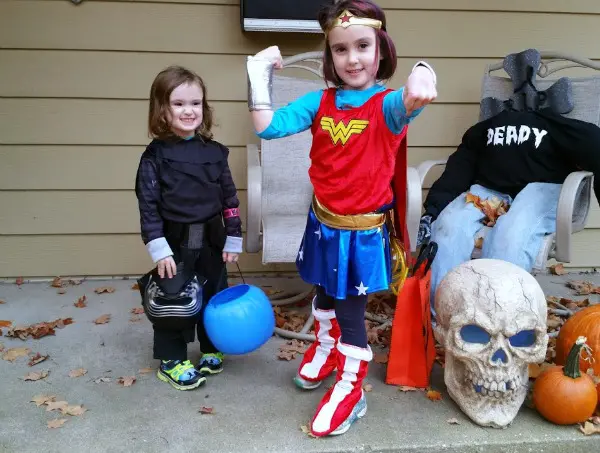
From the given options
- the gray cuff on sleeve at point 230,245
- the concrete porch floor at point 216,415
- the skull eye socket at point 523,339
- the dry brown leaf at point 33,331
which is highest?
the gray cuff on sleeve at point 230,245

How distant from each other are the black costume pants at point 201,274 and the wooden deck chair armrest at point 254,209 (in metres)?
0.16

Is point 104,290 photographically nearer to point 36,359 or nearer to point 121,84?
point 36,359

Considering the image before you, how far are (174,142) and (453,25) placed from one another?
1.88 meters

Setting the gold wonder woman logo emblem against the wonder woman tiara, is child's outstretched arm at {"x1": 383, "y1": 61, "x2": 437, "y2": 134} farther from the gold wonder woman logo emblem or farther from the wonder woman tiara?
the wonder woman tiara

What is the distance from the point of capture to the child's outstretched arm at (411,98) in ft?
4.55

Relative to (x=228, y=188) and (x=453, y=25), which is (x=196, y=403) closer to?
(x=228, y=188)

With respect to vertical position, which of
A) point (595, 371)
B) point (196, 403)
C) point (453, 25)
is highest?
point (453, 25)

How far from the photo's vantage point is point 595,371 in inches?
75.9

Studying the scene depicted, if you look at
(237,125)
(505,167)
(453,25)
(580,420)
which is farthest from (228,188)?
(453,25)

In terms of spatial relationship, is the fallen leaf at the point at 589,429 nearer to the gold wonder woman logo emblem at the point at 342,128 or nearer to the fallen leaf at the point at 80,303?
the gold wonder woman logo emblem at the point at 342,128

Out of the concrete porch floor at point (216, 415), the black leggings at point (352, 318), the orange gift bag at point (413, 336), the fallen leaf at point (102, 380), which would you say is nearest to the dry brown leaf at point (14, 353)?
the concrete porch floor at point (216, 415)

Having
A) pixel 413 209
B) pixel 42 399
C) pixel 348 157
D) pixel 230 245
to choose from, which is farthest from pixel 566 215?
pixel 42 399

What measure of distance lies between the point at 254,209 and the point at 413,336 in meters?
0.79

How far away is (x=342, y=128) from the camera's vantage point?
162cm
